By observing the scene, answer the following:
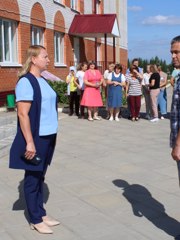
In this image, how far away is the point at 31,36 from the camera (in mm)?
17906

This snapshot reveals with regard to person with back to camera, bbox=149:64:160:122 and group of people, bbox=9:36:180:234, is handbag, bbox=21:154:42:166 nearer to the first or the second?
group of people, bbox=9:36:180:234

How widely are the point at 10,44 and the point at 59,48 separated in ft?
18.4

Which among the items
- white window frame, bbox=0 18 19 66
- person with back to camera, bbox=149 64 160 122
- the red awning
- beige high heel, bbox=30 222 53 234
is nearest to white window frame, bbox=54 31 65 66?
the red awning

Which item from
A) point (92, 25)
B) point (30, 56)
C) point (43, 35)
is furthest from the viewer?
point (92, 25)

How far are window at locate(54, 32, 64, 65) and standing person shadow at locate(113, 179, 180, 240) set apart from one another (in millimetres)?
15571

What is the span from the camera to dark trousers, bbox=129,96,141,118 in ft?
42.8

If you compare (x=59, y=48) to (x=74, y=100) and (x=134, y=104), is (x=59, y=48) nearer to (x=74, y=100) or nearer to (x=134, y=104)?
(x=74, y=100)

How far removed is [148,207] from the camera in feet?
16.9

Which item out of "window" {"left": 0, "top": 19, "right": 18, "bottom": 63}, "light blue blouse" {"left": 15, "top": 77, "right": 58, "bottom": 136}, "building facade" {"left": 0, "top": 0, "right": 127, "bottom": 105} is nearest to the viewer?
"light blue blouse" {"left": 15, "top": 77, "right": 58, "bottom": 136}

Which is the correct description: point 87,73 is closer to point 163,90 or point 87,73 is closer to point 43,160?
point 163,90

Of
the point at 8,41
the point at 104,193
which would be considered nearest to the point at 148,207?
the point at 104,193

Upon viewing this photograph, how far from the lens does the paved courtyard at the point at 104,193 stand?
443cm

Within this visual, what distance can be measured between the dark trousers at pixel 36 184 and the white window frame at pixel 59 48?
657 inches

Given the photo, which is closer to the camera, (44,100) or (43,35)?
(44,100)
